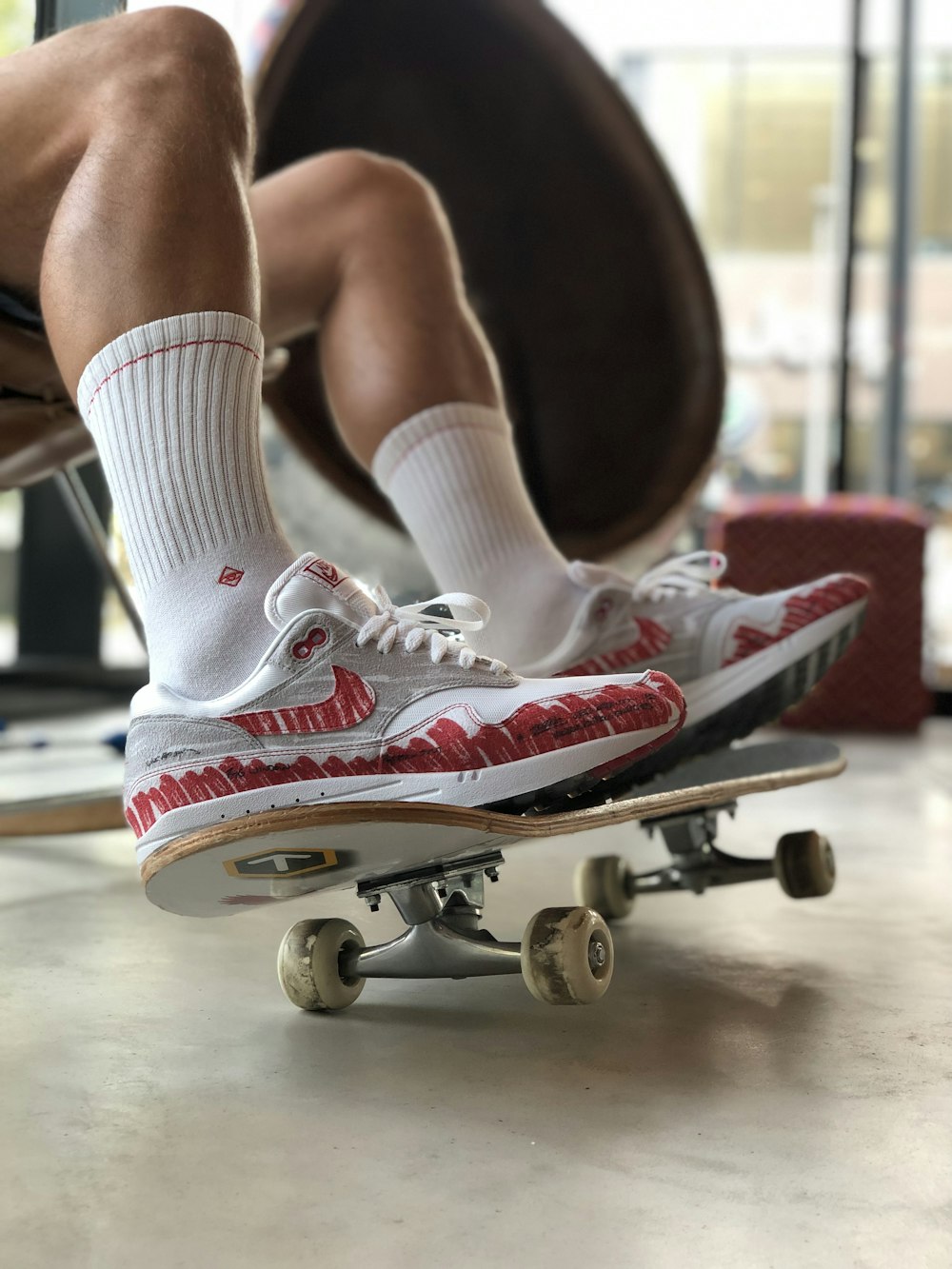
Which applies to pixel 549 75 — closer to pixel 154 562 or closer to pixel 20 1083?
pixel 154 562

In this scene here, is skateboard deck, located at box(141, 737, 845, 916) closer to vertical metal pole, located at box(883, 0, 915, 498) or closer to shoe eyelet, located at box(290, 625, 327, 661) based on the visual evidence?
shoe eyelet, located at box(290, 625, 327, 661)

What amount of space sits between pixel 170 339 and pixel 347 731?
9.1 inches


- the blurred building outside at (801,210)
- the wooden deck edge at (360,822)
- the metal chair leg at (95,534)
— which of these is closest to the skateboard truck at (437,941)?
the wooden deck edge at (360,822)

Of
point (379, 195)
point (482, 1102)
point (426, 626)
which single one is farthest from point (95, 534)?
point (482, 1102)

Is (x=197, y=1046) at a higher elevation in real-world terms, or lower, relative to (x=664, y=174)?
lower

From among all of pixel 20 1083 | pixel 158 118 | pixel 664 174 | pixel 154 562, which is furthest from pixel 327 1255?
pixel 664 174

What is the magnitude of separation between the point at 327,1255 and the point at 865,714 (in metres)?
2.60

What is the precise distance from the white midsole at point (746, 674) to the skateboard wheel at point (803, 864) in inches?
6.5

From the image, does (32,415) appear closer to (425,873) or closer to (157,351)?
(157,351)

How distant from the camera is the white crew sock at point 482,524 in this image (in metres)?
0.97

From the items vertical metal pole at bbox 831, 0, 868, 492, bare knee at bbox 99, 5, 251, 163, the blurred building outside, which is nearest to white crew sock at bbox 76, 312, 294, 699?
bare knee at bbox 99, 5, 251, 163

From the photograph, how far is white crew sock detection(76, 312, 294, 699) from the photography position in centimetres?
76

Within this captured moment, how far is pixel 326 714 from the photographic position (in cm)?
74

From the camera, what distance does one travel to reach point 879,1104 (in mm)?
695
